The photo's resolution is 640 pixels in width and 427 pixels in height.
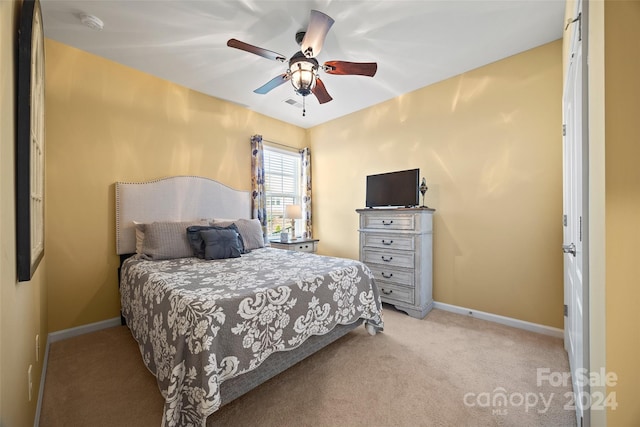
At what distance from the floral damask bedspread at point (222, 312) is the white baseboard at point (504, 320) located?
1.18 m

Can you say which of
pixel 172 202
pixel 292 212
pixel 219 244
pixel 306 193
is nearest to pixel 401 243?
pixel 292 212

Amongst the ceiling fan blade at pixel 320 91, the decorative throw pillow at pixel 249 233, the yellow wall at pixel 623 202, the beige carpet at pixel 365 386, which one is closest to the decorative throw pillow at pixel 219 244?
the decorative throw pillow at pixel 249 233

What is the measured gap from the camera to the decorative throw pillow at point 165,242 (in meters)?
2.65

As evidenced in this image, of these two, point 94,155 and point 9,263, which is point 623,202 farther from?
point 94,155

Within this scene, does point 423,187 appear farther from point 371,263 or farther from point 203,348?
point 203,348

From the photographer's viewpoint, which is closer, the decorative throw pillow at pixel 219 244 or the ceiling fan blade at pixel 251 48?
the ceiling fan blade at pixel 251 48

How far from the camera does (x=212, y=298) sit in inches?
59.2

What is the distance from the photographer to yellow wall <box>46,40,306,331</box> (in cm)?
253

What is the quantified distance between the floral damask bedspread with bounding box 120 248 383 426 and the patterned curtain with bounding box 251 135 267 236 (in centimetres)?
155

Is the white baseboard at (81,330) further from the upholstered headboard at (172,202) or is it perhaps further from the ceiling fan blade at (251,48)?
the ceiling fan blade at (251,48)

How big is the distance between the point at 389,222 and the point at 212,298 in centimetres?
234

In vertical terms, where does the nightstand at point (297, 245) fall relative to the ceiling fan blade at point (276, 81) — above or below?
below

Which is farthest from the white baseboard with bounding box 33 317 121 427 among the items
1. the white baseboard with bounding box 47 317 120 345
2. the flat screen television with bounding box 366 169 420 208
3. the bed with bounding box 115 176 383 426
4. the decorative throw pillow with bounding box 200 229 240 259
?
the flat screen television with bounding box 366 169 420 208

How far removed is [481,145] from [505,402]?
8.06 ft
